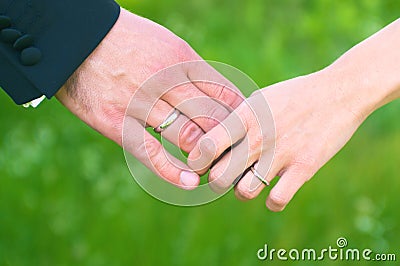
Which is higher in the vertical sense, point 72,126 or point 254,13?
point 254,13

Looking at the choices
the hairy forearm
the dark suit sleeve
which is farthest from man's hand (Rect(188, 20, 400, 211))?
the dark suit sleeve

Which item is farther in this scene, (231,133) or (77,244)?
(77,244)

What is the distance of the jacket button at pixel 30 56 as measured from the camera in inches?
81.4

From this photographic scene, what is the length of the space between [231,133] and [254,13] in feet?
6.28

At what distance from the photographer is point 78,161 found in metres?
3.41

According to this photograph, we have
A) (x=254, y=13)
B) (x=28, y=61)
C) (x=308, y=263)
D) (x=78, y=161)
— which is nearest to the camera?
(x=28, y=61)

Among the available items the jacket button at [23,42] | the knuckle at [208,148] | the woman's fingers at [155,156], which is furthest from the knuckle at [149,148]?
the jacket button at [23,42]

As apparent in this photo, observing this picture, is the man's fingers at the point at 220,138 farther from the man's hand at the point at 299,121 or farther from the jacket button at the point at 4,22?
the jacket button at the point at 4,22

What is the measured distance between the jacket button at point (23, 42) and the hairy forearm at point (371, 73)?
0.62 meters

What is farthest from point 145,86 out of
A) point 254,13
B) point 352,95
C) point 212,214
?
point 254,13

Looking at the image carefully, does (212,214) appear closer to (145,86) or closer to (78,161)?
(78,161)

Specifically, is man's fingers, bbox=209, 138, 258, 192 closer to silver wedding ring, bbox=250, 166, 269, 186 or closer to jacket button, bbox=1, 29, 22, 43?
silver wedding ring, bbox=250, 166, 269, 186

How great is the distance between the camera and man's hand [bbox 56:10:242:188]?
→ 84.5 inches

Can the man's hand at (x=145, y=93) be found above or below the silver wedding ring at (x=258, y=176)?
above
